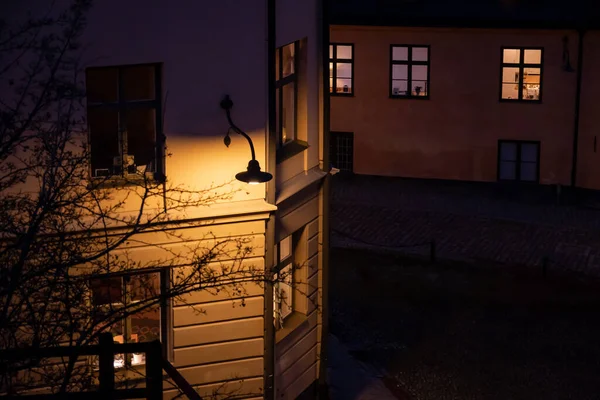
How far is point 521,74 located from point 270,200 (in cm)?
2040

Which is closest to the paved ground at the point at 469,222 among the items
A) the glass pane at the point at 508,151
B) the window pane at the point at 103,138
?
the glass pane at the point at 508,151

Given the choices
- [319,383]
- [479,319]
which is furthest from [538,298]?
[319,383]

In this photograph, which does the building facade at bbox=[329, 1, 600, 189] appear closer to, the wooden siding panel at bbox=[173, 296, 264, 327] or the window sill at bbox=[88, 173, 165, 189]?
the wooden siding panel at bbox=[173, 296, 264, 327]

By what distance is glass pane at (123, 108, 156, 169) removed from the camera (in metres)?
15.0

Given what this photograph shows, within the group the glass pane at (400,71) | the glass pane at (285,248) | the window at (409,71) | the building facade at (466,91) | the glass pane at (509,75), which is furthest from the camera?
the glass pane at (400,71)

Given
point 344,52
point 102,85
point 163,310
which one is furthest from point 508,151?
point 102,85

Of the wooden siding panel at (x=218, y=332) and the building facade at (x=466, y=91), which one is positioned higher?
the building facade at (x=466, y=91)

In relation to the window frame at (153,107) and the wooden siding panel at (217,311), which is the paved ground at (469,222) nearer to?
the wooden siding panel at (217,311)

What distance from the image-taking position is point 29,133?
536 inches

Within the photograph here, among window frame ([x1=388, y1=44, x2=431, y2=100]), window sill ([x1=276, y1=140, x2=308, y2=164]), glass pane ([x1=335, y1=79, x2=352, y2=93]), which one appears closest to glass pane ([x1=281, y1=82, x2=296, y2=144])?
window sill ([x1=276, y1=140, x2=308, y2=164])

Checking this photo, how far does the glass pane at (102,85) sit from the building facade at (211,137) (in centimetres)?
1

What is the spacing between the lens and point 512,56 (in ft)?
115

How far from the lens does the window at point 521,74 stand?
34781 mm

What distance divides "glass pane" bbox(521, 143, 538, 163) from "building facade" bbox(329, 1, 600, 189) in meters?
0.03
